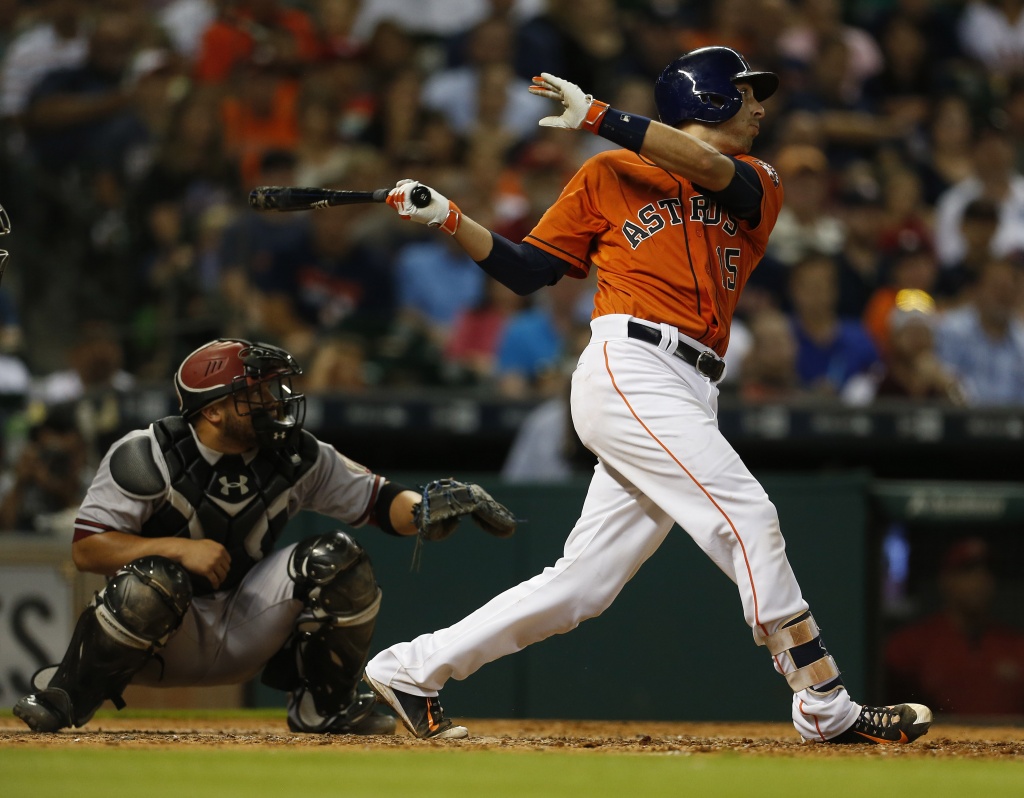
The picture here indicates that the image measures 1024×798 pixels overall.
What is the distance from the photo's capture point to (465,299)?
332 inches

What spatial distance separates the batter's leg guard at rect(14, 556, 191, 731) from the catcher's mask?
1.52ft

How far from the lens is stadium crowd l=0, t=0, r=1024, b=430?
7586 millimetres

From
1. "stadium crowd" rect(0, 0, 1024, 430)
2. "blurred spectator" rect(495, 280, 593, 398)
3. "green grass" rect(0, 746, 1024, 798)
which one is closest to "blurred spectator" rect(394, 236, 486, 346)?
"stadium crowd" rect(0, 0, 1024, 430)

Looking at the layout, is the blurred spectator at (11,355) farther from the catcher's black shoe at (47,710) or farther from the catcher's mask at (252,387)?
the catcher's black shoe at (47,710)

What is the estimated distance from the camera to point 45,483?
6.68 m

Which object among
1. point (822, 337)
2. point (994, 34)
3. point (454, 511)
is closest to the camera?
point (454, 511)

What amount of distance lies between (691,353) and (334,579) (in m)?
1.20

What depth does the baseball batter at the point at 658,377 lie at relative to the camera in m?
3.88

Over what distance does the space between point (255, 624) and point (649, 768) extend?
60.9 inches

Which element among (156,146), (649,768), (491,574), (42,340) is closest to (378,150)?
(156,146)

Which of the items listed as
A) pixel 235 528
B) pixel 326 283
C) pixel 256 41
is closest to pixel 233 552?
pixel 235 528

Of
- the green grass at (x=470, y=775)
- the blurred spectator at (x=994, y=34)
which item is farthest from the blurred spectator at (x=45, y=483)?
the blurred spectator at (x=994, y=34)

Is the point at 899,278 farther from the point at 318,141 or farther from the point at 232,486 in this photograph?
the point at 232,486

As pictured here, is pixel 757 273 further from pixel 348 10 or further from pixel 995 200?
pixel 348 10
